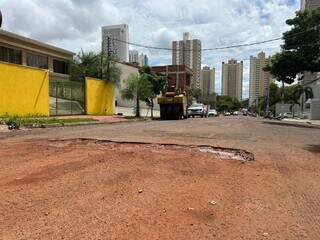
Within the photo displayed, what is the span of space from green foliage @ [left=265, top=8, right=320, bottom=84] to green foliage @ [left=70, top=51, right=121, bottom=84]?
19.7 meters

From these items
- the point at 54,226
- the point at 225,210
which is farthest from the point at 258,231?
the point at 54,226

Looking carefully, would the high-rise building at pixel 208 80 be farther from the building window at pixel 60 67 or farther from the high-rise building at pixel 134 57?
the building window at pixel 60 67

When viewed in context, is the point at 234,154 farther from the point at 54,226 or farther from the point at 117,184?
the point at 54,226

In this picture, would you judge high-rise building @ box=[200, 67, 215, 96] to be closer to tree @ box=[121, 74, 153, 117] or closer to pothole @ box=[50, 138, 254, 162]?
tree @ box=[121, 74, 153, 117]

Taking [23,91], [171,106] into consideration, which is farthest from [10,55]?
[171,106]

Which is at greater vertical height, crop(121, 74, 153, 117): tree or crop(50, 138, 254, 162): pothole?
crop(121, 74, 153, 117): tree

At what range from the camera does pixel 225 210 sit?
591cm

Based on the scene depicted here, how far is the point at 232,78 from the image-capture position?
133 metres

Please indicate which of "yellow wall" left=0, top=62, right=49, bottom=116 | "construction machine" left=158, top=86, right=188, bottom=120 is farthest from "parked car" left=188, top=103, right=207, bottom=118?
"yellow wall" left=0, top=62, right=49, bottom=116

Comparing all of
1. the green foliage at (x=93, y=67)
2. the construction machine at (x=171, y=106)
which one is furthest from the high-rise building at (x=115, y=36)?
the construction machine at (x=171, y=106)

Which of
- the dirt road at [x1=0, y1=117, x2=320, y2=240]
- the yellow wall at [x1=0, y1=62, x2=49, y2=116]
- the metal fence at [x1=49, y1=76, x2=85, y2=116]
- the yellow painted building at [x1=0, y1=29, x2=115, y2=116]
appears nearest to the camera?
the dirt road at [x1=0, y1=117, x2=320, y2=240]

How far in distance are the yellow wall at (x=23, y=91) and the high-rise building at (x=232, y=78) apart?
90112 millimetres

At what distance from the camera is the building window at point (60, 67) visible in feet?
165

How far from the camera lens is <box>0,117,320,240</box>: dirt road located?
5137 mm
